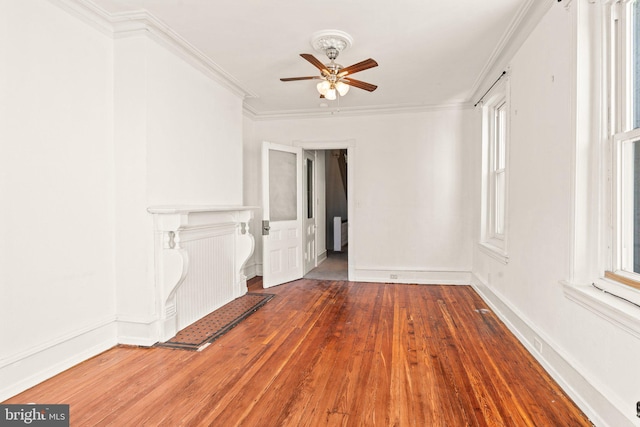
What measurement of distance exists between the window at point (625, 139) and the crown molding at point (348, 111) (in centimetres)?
324

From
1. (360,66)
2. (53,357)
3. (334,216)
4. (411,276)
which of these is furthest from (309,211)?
(53,357)

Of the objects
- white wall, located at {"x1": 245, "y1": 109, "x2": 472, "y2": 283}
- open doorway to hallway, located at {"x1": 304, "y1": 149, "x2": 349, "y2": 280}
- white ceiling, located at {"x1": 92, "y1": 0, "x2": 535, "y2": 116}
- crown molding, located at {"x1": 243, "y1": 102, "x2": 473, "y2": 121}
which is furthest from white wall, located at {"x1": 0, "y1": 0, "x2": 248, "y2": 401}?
open doorway to hallway, located at {"x1": 304, "y1": 149, "x2": 349, "y2": 280}

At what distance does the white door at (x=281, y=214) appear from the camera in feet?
16.0

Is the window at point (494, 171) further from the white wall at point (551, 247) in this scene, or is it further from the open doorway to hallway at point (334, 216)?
the open doorway to hallway at point (334, 216)

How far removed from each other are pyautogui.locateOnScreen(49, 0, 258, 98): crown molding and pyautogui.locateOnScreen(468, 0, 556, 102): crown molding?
2.93 meters

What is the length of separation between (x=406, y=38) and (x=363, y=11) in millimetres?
629

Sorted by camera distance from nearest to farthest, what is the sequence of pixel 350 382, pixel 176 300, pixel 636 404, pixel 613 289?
pixel 636 404 < pixel 613 289 < pixel 350 382 < pixel 176 300

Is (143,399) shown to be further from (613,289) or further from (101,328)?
(613,289)

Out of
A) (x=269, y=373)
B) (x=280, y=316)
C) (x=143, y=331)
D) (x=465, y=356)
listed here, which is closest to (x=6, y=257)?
(x=143, y=331)

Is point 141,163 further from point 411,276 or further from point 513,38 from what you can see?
point 411,276

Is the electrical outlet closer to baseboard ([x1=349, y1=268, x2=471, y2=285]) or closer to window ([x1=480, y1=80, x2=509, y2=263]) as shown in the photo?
window ([x1=480, y1=80, x2=509, y2=263])

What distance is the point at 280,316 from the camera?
12.1ft
